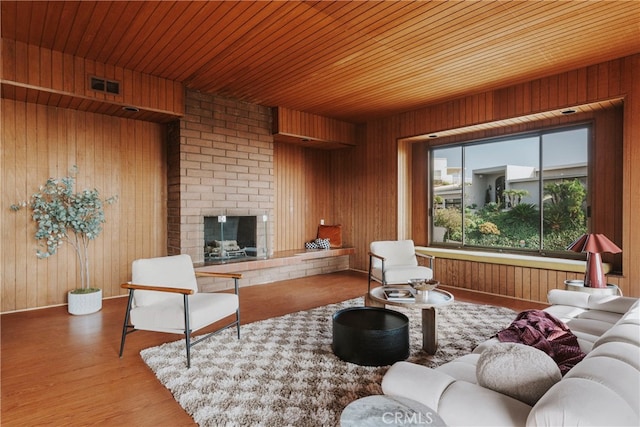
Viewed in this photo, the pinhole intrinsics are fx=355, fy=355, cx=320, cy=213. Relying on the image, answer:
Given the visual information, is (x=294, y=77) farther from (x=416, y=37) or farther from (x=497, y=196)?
(x=497, y=196)

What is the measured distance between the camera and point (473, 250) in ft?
18.5

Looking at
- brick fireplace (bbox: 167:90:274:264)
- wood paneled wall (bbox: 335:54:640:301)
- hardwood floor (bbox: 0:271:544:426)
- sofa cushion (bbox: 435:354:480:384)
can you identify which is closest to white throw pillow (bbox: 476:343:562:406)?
sofa cushion (bbox: 435:354:480:384)

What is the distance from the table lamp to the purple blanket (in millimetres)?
1430

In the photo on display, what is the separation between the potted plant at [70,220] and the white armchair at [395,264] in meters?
3.37

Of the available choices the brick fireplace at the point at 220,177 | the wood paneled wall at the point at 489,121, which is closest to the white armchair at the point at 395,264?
the wood paneled wall at the point at 489,121

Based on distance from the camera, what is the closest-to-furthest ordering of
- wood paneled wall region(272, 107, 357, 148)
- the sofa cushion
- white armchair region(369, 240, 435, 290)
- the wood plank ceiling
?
the sofa cushion
the wood plank ceiling
white armchair region(369, 240, 435, 290)
wood paneled wall region(272, 107, 357, 148)

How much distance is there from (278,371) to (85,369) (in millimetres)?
1456

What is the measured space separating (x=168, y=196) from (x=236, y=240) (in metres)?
1.18

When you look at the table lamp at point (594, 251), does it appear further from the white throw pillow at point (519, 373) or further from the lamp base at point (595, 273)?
the white throw pillow at point (519, 373)

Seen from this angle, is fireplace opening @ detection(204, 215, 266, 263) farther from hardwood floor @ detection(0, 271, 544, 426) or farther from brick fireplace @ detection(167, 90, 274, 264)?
hardwood floor @ detection(0, 271, 544, 426)

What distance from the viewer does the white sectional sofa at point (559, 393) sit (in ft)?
3.06

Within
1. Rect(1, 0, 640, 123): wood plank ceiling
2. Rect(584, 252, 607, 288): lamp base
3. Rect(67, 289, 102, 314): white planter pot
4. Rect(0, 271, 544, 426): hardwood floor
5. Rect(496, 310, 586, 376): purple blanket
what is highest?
Rect(1, 0, 640, 123): wood plank ceiling

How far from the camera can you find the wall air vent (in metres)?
4.04

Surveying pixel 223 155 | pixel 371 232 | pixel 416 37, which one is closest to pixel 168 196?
pixel 223 155
